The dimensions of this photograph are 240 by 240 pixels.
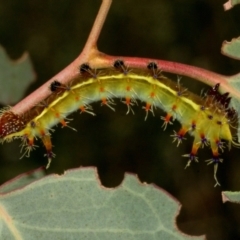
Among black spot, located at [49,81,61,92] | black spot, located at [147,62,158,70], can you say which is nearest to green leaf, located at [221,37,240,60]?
black spot, located at [147,62,158,70]

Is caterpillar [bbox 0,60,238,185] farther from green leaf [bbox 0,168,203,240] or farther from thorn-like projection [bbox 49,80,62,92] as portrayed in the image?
green leaf [bbox 0,168,203,240]

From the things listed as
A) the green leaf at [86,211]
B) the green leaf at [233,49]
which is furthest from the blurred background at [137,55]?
the green leaf at [86,211]

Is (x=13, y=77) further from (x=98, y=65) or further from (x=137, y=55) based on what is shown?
(x=137, y=55)

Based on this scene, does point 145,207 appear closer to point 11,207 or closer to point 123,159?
point 11,207

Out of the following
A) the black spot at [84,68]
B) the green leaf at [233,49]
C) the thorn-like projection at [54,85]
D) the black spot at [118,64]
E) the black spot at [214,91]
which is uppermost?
the green leaf at [233,49]

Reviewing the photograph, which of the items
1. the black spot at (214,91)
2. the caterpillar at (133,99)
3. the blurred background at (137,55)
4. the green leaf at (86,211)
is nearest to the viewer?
the green leaf at (86,211)

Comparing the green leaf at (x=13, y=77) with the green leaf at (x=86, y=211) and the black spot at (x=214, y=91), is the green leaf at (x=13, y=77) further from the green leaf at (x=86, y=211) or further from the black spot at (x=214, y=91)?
the black spot at (x=214, y=91)

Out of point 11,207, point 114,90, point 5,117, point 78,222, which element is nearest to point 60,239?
point 78,222

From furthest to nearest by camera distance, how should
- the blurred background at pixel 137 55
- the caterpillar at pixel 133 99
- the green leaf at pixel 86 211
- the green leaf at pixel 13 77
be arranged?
the blurred background at pixel 137 55 → the green leaf at pixel 13 77 → the caterpillar at pixel 133 99 → the green leaf at pixel 86 211
